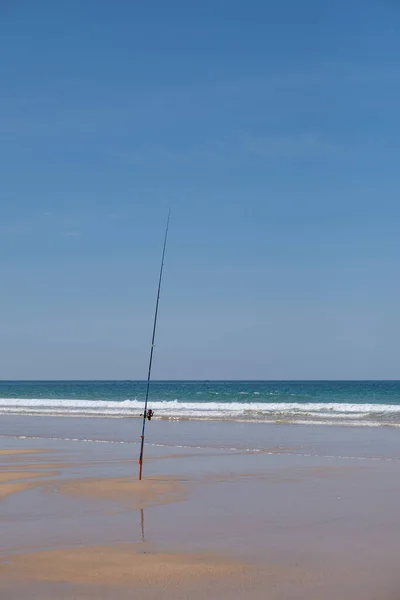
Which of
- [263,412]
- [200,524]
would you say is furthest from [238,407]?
[200,524]

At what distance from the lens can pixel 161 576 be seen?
5.78 metres

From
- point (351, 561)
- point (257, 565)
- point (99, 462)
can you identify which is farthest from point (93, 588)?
point (99, 462)

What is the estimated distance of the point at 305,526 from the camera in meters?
7.65

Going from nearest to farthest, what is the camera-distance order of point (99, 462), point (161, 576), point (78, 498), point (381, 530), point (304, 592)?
1. point (304, 592)
2. point (161, 576)
3. point (381, 530)
4. point (78, 498)
5. point (99, 462)

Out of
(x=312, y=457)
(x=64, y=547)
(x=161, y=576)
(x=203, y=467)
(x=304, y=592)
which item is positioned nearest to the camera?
(x=304, y=592)

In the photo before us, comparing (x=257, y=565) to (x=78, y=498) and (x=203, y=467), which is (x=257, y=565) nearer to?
(x=78, y=498)

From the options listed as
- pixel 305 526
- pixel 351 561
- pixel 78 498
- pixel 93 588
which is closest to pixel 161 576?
pixel 93 588

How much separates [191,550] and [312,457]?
8.22 metres

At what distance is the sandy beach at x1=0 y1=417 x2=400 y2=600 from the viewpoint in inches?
221

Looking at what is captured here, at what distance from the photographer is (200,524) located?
25.7 ft

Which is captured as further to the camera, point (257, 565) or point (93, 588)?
point (257, 565)

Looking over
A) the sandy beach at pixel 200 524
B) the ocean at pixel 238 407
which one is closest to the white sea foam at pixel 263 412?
the ocean at pixel 238 407

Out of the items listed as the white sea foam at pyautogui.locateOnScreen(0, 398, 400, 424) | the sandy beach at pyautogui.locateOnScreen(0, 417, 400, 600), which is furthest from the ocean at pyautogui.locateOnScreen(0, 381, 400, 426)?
the sandy beach at pyautogui.locateOnScreen(0, 417, 400, 600)

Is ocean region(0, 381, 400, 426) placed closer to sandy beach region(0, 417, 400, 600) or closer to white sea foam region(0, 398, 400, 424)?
white sea foam region(0, 398, 400, 424)
